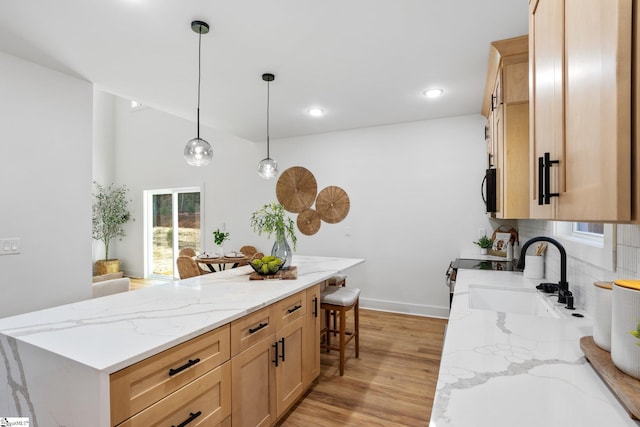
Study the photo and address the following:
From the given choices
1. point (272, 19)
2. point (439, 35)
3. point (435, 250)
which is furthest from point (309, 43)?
point (435, 250)

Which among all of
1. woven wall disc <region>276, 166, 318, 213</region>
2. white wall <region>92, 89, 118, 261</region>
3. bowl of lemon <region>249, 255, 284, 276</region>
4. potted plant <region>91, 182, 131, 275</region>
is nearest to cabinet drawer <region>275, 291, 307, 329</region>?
bowl of lemon <region>249, 255, 284, 276</region>

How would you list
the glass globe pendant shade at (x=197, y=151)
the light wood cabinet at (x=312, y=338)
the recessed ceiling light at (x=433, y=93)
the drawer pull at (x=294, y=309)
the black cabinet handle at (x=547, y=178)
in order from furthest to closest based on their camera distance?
the recessed ceiling light at (x=433, y=93)
the glass globe pendant shade at (x=197, y=151)
the light wood cabinet at (x=312, y=338)
the drawer pull at (x=294, y=309)
the black cabinet handle at (x=547, y=178)

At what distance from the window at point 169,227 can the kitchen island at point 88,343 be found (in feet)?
14.5

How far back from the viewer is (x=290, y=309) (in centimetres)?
204

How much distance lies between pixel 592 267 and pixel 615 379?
2.81 ft

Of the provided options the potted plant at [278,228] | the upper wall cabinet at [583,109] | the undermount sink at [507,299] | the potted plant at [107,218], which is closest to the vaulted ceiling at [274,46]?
Result: the upper wall cabinet at [583,109]

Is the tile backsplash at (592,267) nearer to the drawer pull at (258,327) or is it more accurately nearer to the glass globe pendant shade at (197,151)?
the drawer pull at (258,327)

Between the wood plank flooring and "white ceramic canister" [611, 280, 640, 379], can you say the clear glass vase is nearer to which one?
the wood plank flooring

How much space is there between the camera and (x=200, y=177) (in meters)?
5.79

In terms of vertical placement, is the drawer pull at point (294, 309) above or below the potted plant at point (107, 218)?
below

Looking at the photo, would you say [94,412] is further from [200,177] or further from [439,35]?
[200,177]

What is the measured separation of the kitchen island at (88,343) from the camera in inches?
40.7

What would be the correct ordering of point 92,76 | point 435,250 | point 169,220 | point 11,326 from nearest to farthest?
point 11,326 < point 92,76 < point 435,250 < point 169,220

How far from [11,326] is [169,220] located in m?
5.30
